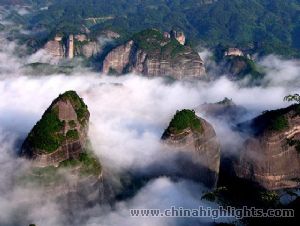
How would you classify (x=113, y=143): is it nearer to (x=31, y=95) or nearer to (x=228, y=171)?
(x=228, y=171)

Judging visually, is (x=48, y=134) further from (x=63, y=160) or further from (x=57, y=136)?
(x=63, y=160)

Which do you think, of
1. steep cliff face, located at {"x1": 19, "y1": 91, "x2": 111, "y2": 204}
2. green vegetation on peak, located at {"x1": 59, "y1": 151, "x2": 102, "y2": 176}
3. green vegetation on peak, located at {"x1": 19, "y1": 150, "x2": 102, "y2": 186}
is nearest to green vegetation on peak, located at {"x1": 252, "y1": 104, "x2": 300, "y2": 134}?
steep cliff face, located at {"x1": 19, "y1": 91, "x2": 111, "y2": 204}

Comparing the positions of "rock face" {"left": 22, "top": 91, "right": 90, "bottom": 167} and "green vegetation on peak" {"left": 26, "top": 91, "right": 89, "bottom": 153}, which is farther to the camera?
"green vegetation on peak" {"left": 26, "top": 91, "right": 89, "bottom": 153}

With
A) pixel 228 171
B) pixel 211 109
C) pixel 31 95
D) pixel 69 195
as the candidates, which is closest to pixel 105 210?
pixel 69 195

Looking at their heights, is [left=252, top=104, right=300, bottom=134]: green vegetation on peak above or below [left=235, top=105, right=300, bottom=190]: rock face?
above

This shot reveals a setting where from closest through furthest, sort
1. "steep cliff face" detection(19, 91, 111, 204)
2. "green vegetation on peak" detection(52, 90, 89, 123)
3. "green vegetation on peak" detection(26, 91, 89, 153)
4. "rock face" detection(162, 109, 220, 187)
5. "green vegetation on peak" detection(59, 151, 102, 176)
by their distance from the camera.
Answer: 1. "steep cliff face" detection(19, 91, 111, 204)
2. "green vegetation on peak" detection(26, 91, 89, 153)
3. "green vegetation on peak" detection(59, 151, 102, 176)
4. "green vegetation on peak" detection(52, 90, 89, 123)
5. "rock face" detection(162, 109, 220, 187)

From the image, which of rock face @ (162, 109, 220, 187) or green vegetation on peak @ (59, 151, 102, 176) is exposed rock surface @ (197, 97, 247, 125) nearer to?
rock face @ (162, 109, 220, 187)

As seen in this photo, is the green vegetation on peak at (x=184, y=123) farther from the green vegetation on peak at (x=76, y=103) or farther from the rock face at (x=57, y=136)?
the rock face at (x=57, y=136)

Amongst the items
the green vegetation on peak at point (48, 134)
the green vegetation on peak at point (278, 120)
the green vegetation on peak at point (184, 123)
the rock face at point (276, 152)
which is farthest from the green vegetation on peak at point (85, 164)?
the green vegetation on peak at point (278, 120)
